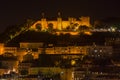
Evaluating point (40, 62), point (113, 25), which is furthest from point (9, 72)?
point (113, 25)

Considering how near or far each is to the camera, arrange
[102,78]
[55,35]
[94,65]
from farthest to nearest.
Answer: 1. [55,35]
2. [94,65]
3. [102,78]

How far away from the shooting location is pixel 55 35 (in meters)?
39.8

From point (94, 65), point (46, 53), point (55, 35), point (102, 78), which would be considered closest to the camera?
point (102, 78)

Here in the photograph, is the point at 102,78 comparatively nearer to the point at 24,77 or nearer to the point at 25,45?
the point at 24,77

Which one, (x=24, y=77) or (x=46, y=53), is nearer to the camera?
(x=24, y=77)

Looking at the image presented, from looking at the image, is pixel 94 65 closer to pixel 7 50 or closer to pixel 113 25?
pixel 7 50

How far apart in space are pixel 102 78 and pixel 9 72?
4.30m

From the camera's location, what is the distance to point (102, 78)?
103 feet

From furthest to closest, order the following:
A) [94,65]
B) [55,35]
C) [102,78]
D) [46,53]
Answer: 1. [55,35]
2. [46,53]
3. [94,65]
4. [102,78]

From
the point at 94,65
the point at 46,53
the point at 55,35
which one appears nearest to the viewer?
the point at 94,65

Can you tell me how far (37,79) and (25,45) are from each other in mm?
6429

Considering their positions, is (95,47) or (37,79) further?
(95,47)

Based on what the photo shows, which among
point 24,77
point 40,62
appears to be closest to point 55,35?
point 40,62

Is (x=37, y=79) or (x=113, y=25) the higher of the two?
(x=113, y=25)
